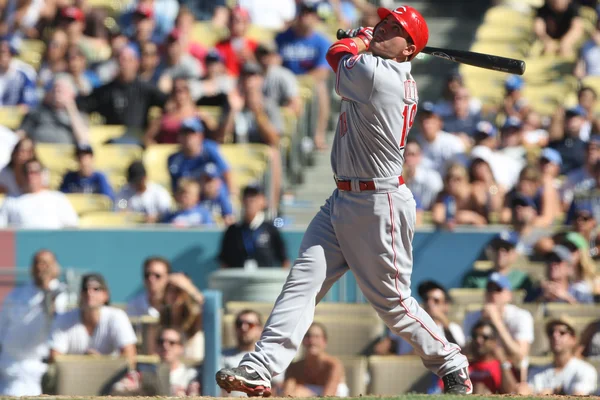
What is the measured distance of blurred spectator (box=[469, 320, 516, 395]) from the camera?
787 cm

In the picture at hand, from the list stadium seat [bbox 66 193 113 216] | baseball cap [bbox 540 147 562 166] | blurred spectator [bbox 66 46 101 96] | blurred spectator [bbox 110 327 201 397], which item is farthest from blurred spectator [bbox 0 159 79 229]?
baseball cap [bbox 540 147 562 166]

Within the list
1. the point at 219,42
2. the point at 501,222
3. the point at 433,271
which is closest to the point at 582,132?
the point at 501,222

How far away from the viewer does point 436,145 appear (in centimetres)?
1048

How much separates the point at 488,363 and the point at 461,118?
376 centimetres

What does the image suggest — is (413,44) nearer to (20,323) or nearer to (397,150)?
(397,150)

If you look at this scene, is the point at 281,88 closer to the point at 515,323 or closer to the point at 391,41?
the point at 515,323

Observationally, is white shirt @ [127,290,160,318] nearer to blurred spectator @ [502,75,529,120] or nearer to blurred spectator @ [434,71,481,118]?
blurred spectator @ [434,71,481,118]

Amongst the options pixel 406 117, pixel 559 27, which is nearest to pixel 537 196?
pixel 559 27

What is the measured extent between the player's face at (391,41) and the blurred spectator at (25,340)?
3.79 meters

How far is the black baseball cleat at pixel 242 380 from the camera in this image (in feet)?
18.3

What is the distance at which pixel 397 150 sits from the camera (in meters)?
5.66

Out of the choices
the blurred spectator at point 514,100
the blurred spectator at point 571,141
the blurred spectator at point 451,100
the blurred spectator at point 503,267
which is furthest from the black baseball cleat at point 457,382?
the blurred spectator at point 514,100

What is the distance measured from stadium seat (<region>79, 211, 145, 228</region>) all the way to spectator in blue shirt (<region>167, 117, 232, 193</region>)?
0.45 metres

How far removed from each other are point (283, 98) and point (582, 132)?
273cm
